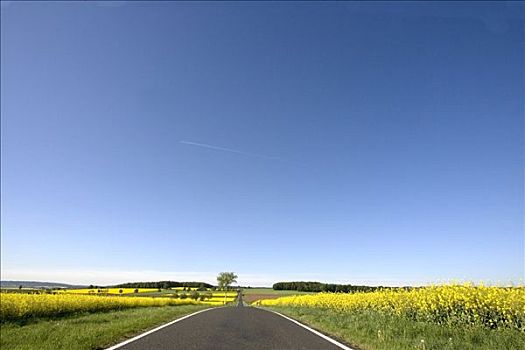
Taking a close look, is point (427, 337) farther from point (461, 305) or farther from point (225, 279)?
point (225, 279)

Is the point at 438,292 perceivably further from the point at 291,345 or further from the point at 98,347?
the point at 98,347

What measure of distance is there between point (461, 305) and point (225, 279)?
125 meters

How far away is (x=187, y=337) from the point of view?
10.8 metres

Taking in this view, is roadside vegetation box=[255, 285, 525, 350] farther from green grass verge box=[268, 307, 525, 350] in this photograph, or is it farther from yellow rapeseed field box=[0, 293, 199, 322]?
yellow rapeseed field box=[0, 293, 199, 322]

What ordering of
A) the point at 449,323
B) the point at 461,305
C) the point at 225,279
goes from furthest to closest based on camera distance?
the point at 225,279 → the point at 461,305 → the point at 449,323

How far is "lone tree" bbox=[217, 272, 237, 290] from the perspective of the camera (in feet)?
433

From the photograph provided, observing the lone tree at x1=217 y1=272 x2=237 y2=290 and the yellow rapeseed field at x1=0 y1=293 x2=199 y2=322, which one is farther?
the lone tree at x1=217 y1=272 x2=237 y2=290

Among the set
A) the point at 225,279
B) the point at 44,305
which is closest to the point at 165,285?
the point at 225,279

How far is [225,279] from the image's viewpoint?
132 meters

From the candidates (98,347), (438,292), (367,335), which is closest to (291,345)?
(367,335)

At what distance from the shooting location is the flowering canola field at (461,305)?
1056 centimetres

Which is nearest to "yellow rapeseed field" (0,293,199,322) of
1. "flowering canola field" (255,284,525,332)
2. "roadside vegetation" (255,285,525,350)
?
"roadside vegetation" (255,285,525,350)

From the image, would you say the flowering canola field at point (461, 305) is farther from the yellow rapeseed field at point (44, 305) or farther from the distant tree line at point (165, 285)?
the distant tree line at point (165, 285)

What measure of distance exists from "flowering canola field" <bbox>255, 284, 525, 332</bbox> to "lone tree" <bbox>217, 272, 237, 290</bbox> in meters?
119
